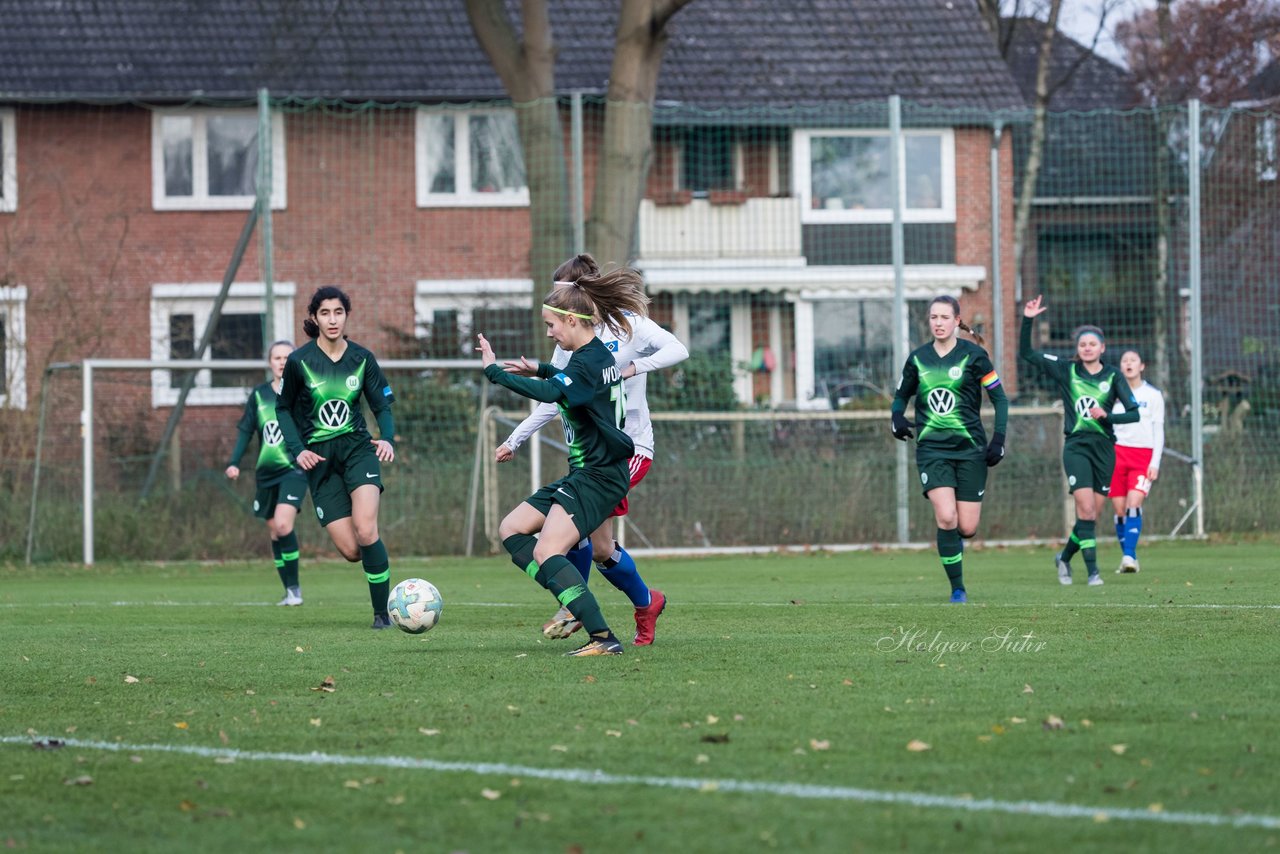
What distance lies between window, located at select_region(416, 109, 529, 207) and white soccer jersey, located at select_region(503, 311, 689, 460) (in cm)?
1735

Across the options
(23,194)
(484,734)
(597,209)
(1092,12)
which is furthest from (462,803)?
(1092,12)

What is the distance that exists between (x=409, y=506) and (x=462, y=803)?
13.4 metres

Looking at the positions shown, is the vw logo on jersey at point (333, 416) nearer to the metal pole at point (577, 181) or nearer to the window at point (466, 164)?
the metal pole at point (577, 181)

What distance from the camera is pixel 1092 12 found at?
30.9 metres

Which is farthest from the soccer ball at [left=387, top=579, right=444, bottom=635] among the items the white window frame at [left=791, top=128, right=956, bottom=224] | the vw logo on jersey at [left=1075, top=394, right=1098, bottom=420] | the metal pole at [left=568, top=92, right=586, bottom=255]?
the white window frame at [left=791, top=128, right=956, bottom=224]

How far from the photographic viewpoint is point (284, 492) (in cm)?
1284

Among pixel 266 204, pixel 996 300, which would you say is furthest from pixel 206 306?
pixel 996 300

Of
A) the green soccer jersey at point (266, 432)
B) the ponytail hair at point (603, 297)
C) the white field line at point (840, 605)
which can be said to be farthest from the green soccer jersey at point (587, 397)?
the green soccer jersey at point (266, 432)

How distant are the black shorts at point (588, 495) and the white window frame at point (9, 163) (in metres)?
17.2

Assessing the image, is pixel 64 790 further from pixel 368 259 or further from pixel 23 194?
pixel 23 194

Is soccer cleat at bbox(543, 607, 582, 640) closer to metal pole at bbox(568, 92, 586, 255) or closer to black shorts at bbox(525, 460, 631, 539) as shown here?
black shorts at bbox(525, 460, 631, 539)

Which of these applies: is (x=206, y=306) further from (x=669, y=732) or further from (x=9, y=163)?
(x=669, y=732)

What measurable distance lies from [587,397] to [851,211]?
61.9 ft

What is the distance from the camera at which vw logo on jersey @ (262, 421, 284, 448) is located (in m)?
13.1
